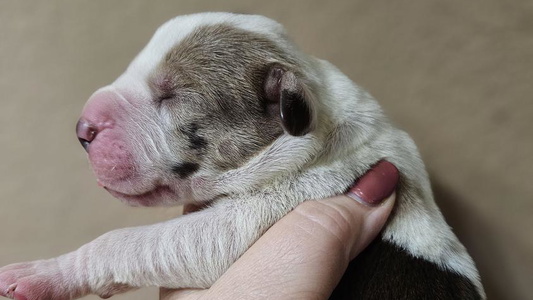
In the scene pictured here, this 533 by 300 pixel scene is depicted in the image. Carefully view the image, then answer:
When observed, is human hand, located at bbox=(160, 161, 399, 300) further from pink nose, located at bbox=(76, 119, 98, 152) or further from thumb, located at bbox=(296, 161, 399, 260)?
pink nose, located at bbox=(76, 119, 98, 152)

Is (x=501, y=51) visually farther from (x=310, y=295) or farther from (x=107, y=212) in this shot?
(x=107, y=212)

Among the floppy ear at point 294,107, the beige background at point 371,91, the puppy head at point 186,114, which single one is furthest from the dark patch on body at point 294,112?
the beige background at point 371,91

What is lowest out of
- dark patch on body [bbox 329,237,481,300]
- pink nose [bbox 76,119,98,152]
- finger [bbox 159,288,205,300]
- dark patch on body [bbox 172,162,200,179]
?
dark patch on body [bbox 329,237,481,300]

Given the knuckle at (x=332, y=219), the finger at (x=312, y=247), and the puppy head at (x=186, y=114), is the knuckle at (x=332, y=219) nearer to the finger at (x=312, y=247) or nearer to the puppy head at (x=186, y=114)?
the finger at (x=312, y=247)

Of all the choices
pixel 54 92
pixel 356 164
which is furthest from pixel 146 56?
pixel 54 92

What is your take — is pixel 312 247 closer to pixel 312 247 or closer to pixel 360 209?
pixel 312 247

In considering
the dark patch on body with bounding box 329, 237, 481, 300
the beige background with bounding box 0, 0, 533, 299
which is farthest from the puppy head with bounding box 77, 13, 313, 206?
the beige background with bounding box 0, 0, 533, 299
